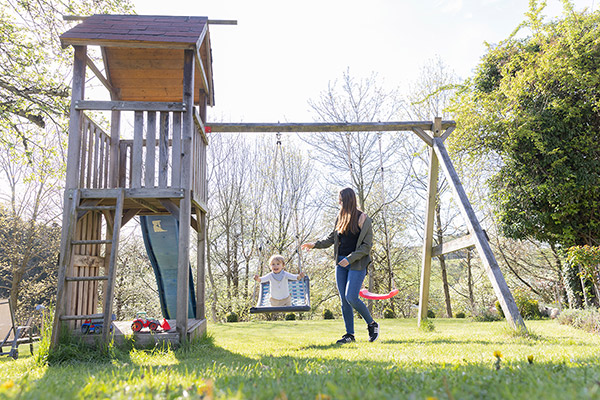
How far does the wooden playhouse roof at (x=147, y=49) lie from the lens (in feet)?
16.1

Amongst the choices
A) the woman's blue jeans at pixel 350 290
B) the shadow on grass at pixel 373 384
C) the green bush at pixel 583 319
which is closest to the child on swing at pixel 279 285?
the woman's blue jeans at pixel 350 290

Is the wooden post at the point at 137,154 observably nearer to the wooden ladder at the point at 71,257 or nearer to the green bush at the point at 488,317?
the wooden ladder at the point at 71,257

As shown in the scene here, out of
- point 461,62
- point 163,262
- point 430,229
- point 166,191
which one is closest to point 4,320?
point 163,262

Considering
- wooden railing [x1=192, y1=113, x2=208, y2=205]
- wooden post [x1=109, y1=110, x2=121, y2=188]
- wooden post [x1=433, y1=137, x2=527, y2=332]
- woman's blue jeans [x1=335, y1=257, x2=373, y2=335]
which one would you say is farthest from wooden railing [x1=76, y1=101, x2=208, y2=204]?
wooden post [x1=433, y1=137, x2=527, y2=332]

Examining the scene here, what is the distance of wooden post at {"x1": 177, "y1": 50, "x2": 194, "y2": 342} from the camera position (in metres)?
4.71

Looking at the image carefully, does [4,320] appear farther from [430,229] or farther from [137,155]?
[430,229]

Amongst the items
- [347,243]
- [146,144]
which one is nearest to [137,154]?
[146,144]

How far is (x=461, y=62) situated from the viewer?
1533 cm

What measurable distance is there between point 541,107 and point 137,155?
31.8ft

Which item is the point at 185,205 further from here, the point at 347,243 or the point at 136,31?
the point at 136,31

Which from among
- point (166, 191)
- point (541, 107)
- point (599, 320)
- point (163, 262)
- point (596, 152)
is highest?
point (541, 107)

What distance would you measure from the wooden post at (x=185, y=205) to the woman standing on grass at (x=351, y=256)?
5.98 ft

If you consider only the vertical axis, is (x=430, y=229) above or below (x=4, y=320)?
above

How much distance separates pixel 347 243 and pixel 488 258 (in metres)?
1.79
